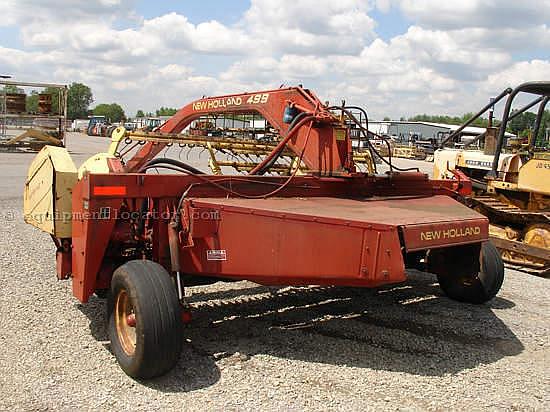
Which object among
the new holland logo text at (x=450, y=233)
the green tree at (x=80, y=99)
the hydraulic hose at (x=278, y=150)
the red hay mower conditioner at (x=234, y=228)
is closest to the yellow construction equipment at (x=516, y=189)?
the red hay mower conditioner at (x=234, y=228)

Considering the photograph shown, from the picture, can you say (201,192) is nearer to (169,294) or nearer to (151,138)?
(169,294)

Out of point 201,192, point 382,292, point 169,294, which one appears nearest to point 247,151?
point 382,292

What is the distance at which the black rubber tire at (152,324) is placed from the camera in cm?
371

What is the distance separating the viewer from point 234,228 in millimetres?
4090

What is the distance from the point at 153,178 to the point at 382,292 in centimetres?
286

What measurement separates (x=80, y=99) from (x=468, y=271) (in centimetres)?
12459

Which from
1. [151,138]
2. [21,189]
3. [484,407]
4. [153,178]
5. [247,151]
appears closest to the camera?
[484,407]

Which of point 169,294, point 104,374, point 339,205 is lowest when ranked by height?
point 104,374

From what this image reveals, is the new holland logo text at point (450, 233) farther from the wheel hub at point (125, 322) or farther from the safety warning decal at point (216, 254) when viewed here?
the wheel hub at point (125, 322)

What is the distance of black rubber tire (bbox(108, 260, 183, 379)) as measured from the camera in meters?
3.71

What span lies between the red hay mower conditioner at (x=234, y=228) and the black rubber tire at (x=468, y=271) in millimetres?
15

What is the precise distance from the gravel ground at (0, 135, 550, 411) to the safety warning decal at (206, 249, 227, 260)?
0.71 meters

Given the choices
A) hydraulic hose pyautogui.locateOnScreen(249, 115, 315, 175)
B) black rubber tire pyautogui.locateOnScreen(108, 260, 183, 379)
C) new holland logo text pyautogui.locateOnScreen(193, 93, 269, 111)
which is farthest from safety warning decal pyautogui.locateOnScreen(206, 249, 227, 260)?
new holland logo text pyautogui.locateOnScreen(193, 93, 269, 111)

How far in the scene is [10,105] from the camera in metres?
21.9
